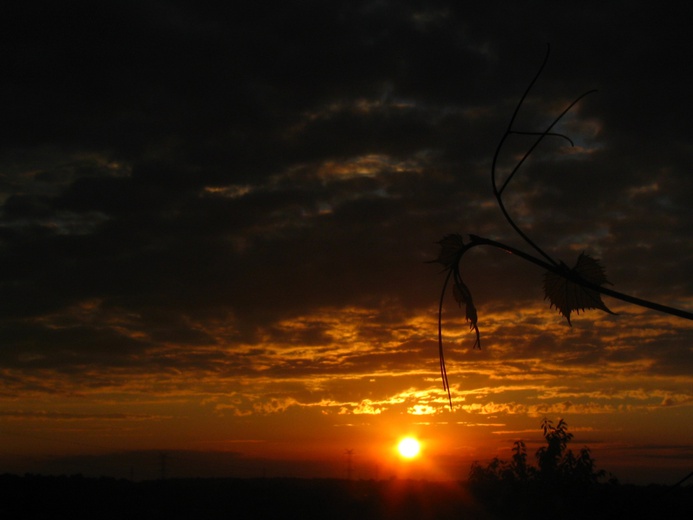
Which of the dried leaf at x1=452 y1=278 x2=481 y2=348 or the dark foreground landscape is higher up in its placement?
the dried leaf at x1=452 y1=278 x2=481 y2=348

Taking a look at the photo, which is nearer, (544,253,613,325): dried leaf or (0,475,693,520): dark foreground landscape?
(544,253,613,325): dried leaf

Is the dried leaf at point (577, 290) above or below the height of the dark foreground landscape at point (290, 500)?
above

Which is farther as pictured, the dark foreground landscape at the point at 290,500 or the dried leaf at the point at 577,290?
the dark foreground landscape at the point at 290,500

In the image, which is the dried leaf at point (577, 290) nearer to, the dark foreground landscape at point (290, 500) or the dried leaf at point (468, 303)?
the dried leaf at point (468, 303)

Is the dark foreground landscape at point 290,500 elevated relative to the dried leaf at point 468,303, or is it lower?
lower

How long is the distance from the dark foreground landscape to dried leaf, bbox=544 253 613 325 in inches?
529

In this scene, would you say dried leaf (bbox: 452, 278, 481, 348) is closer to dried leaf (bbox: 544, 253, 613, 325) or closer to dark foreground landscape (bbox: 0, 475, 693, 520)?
dried leaf (bbox: 544, 253, 613, 325)

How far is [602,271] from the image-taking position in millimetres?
952

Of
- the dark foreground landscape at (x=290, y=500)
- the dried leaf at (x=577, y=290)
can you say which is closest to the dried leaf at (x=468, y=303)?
the dried leaf at (x=577, y=290)

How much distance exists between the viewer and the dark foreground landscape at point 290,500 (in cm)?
1389

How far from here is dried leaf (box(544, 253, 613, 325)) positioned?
93 centimetres

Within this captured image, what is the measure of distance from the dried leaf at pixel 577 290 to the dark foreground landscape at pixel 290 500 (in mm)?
13448

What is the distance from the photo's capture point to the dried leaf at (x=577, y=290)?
0.93 m

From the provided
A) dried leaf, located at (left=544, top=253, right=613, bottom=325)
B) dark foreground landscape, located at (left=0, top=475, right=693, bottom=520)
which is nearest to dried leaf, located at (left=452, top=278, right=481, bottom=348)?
dried leaf, located at (left=544, top=253, right=613, bottom=325)
